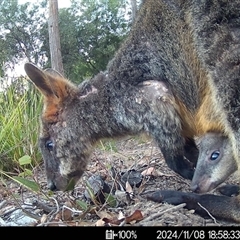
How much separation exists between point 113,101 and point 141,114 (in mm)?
303

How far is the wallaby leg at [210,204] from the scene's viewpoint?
322 centimetres

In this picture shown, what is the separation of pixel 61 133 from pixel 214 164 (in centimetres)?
141

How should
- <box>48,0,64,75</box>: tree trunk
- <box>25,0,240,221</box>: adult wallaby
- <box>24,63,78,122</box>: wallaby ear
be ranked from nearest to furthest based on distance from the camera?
<box>25,0,240,221</box>: adult wallaby → <box>24,63,78,122</box>: wallaby ear → <box>48,0,64,75</box>: tree trunk

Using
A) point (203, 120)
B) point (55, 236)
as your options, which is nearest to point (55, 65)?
point (203, 120)

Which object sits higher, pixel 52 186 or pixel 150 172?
pixel 52 186

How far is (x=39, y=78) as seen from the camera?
4.09 metres

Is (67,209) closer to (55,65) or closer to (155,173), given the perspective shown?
(155,173)

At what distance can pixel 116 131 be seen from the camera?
4039mm

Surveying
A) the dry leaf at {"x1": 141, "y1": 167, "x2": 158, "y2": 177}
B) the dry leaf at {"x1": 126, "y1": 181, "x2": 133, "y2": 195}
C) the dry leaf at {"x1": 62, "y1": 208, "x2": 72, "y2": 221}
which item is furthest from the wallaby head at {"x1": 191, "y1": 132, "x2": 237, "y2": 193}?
the dry leaf at {"x1": 62, "y1": 208, "x2": 72, "y2": 221}

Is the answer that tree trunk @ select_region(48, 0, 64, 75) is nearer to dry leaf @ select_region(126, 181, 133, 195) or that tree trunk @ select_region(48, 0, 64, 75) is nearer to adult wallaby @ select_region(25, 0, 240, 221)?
adult wallaby @ select_region(25, 0, 240, 221)

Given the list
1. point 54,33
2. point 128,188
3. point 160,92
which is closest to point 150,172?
point 128,188

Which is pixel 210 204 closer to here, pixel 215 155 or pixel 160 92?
pixel 215 155

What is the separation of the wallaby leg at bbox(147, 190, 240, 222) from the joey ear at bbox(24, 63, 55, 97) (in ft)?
4.82

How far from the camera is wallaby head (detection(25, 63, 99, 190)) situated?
414 centimetres
